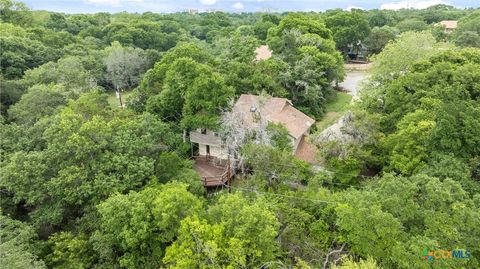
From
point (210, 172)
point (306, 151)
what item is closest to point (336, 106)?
point (306, 151)

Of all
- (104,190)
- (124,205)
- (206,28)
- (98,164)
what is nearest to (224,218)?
(124,205)

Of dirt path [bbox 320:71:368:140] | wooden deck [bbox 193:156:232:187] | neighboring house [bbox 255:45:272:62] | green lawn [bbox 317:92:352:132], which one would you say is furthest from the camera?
neighboring house [bbox 255:45:272:62]

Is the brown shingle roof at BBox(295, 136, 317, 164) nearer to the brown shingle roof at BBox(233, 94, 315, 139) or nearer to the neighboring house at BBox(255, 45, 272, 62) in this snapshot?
the brown shingle roof at BBox(233, 94, 315, 139)

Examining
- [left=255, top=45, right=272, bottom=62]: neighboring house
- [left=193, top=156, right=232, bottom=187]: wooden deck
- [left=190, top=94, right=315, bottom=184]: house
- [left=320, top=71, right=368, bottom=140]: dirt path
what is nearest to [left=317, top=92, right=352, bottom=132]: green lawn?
[left=320, top=71, right=368, bottom=140]: dirt path

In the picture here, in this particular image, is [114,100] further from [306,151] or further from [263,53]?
[306,151]

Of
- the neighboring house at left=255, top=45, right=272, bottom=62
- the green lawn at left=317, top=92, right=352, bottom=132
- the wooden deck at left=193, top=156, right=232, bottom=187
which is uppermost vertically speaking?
the neighboring house at left=255, top=45, right=272, bottom=62

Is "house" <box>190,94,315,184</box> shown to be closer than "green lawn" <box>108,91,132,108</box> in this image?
Yes
